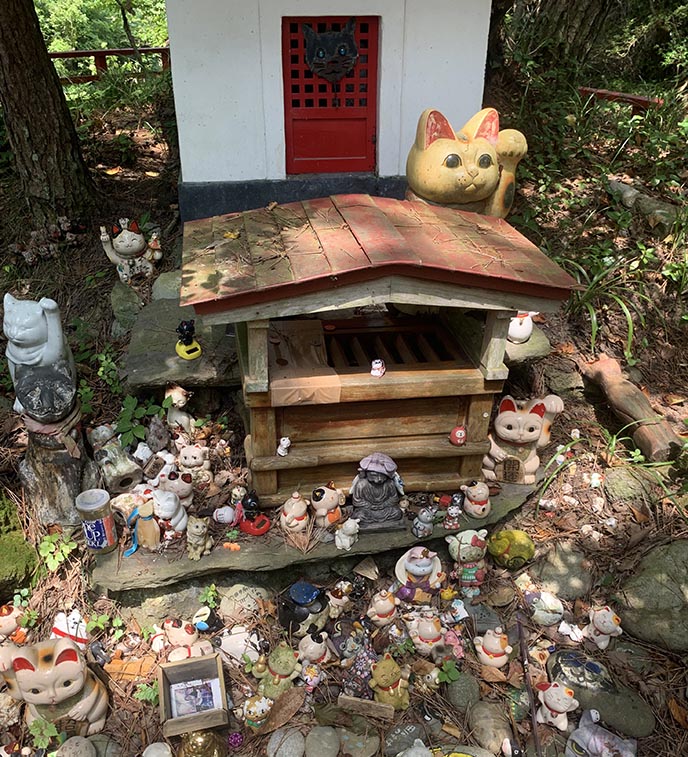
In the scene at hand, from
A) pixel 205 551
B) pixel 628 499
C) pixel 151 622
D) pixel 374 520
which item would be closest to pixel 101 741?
pixel 151 622

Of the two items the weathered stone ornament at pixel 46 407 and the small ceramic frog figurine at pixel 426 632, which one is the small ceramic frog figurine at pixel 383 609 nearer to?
the small ceramic frog figurine at pixel 426 632

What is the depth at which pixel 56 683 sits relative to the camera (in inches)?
119

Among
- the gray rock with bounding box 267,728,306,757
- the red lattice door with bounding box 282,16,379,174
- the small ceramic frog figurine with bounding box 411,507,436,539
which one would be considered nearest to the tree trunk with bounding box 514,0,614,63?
the red lattice door with bounding box 282,16,379,174

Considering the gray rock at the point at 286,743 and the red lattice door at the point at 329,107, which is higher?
the red lattice door at the point at 329,107

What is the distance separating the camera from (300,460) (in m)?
3.74

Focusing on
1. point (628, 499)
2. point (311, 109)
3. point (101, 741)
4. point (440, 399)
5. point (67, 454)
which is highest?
point (311, 109)

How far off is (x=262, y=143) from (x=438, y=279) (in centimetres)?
375

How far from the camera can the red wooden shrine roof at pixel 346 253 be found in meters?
3.15

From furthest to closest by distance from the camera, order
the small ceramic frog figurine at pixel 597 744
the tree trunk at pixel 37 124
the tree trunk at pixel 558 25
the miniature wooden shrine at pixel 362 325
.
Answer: the tree trunk at pixel 558 25
the tree trunk at pixel 37 124
the miniature wooden shrine at pixel 362 325
the small ceramic frog figurine at pixel 597 744

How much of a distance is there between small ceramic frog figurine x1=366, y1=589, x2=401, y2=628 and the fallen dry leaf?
1.53 m

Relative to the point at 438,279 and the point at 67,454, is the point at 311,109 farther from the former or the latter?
the point at 67,454

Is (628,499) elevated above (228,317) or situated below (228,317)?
below

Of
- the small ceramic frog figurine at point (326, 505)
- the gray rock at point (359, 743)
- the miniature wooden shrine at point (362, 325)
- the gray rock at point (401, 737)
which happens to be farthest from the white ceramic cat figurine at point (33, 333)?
the gray rock at point (401, 737)

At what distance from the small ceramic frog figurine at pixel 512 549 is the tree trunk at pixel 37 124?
5257 mm
